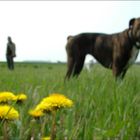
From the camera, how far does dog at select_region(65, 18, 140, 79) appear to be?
27.1ft

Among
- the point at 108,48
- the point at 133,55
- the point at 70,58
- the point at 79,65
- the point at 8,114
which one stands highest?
the point at 8,114

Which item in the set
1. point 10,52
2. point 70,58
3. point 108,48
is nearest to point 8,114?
point 108,48

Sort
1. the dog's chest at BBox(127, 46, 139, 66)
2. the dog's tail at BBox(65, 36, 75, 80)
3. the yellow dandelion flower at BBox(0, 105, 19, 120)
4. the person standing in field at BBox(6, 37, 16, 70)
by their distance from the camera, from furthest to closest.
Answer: the person standing in field at BBox(6, 37, 16, 70) → the dog's tail at BBox(65, 36, 75, 80) → the dog's chest at BBox(127, 46, 139, 66) → the yellow dandelion flower at BBox(0, 105, 19, 120)

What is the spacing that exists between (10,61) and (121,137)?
70.7 feet

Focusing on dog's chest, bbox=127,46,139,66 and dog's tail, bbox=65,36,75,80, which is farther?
dog's tail, bbox=65,36,75,80

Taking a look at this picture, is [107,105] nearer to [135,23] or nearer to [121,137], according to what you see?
[121,137]

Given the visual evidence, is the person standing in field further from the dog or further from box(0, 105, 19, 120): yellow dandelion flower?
box(0, 105, 19, 120): yellow dandelion flower

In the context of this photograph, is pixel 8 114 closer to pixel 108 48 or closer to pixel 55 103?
pixel 55 103

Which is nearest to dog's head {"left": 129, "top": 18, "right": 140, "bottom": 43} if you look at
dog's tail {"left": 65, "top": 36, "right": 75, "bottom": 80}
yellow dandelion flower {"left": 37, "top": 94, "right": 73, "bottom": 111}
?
dog's tail {"left": 65, "top": 36, "right": 75, "bottom": 80}

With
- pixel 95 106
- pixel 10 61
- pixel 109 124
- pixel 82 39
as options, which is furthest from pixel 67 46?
pixel 10 61

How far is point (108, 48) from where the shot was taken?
9555mm

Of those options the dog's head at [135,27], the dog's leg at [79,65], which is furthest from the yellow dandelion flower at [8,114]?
the dog's leg at [79,65]

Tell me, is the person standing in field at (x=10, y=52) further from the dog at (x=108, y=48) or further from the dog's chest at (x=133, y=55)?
the dog's chest at (x=133, y=55)

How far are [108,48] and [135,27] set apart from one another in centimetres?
128
